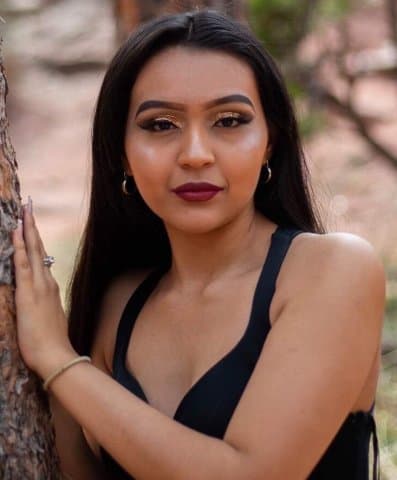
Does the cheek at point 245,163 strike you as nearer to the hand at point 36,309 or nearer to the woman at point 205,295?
the woman at point 205,295

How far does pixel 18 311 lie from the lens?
210cm

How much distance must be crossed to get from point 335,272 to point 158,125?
0.47 metres

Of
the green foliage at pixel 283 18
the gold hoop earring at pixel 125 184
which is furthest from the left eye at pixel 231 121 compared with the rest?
the green foliage at pixel 283 18

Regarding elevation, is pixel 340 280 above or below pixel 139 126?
below

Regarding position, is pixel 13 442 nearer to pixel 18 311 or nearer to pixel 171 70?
pixel 18 311

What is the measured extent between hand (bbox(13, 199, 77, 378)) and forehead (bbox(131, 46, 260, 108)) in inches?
14.6

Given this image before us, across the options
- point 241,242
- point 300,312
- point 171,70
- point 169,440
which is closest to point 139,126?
point 171,70

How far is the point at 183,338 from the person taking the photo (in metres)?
2.29

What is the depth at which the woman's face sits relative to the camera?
210 cm

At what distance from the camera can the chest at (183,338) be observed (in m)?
2.16

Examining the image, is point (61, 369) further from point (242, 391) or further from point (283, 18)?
point (283, 18)

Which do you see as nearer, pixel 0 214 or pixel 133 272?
pixel 0 214

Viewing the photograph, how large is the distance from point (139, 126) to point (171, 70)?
142 millimetres

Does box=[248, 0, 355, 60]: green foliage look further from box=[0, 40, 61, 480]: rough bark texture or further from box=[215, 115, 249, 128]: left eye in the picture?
box=[0, 40, 61, 480]: rough bark texture
